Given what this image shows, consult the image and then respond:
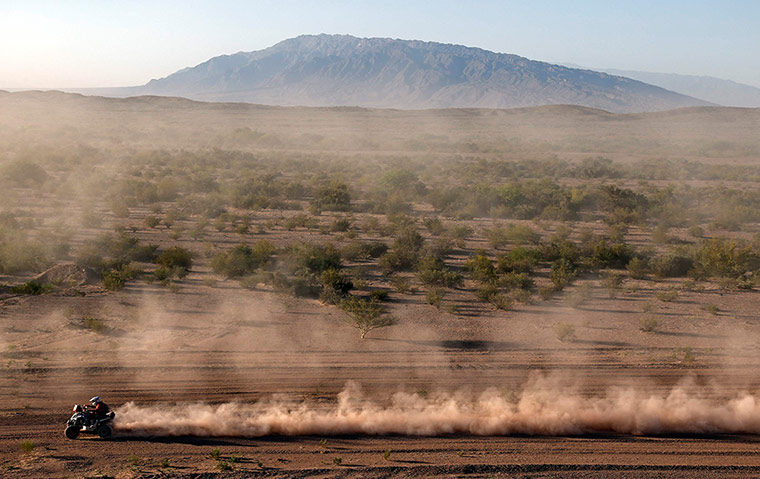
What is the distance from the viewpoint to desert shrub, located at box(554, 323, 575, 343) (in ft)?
58.7

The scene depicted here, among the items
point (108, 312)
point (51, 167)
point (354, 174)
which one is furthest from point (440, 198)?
point (51, 167)

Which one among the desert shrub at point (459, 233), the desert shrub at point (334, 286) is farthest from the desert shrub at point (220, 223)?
the desert shrub at point (459, 233)

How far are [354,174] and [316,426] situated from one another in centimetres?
4294

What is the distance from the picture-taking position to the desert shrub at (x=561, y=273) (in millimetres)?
22609

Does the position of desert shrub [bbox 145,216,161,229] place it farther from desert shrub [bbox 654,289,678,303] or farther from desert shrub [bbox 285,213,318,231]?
desert shrub [bbox 654,289,678,303]

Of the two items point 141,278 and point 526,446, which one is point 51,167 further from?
point 526,446

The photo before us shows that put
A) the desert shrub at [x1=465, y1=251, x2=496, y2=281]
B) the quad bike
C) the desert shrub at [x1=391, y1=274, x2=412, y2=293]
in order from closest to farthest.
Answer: the quad bike → the desert shrub at [x1=391, y1=274, x2=412, y2=293] → the desert shrub at [x1=465, y1=251, x2=496, y2=281]

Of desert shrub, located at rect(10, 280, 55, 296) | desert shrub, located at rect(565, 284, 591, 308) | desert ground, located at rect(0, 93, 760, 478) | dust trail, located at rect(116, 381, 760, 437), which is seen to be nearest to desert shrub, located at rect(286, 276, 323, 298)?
desert ground, located at rect(0, 93, 760, 478)

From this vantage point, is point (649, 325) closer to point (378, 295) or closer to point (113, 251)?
point (378, 295)

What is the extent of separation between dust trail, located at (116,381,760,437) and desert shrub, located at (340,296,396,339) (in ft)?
12.4

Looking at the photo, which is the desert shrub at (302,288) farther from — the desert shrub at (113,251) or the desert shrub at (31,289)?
the desert shrub at (31,289)

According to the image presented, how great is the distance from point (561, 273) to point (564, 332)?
5.75 m

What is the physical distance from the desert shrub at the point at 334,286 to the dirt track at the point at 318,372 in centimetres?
66

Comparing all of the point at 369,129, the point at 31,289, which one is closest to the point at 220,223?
the point at 31,289
